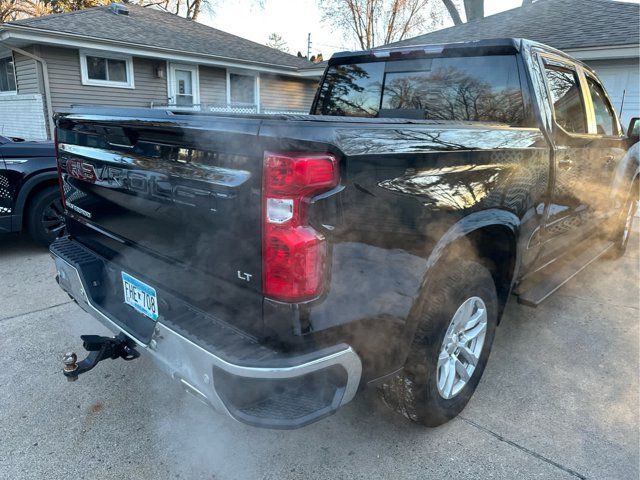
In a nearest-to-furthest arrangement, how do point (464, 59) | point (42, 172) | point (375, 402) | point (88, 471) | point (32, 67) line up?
1. point (88, 471)
2. point (375, 402)
3. point (464, 59)
4. point (42, 172)
5. point (32, 67)

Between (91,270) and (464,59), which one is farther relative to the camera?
(464,59)

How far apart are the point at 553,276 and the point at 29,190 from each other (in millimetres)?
5063

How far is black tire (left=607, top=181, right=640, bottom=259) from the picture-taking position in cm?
509

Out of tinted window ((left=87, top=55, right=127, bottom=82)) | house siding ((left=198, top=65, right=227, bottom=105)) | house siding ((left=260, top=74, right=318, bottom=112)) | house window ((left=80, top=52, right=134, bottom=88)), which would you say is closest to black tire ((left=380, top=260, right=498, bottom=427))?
house window ((left=80, top=52, right=134, bottom=88))

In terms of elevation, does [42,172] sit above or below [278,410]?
above

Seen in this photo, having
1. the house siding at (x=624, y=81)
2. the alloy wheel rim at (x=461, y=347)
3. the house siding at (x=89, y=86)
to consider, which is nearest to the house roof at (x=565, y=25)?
the house siding at (x=624, y=81)

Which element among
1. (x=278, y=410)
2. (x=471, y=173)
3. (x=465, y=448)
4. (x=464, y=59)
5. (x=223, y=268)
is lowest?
(x=465, y=448)

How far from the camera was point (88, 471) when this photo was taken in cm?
216

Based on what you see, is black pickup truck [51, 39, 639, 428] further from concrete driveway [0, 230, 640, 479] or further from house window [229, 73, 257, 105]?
house window [229, 73, 257, 105]

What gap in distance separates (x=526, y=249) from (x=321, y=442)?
1.66 meters

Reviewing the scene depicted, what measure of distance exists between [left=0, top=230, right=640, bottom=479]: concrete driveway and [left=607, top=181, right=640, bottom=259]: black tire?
215 cm

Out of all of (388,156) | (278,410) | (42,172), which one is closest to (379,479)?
(278,410)

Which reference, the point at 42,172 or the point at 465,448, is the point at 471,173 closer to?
the point at 465,448

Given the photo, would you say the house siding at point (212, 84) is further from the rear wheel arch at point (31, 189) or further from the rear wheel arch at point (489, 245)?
the rear wheel arch at point (489, 245)
